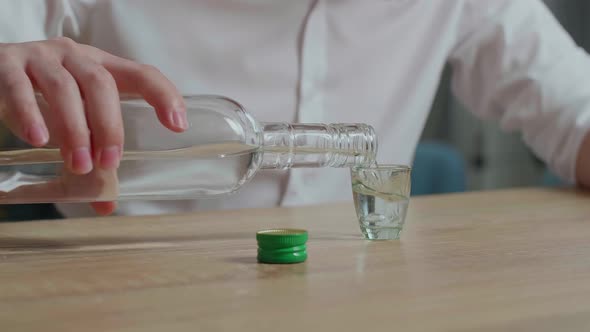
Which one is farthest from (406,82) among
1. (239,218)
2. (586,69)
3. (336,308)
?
(336,308)

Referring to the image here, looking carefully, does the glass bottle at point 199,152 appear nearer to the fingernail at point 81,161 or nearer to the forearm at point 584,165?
the fingernail at point 81,161

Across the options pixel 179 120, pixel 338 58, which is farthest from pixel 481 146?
pixel 179 120

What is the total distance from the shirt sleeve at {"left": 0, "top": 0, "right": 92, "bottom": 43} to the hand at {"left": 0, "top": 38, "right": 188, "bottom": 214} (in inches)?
15.7

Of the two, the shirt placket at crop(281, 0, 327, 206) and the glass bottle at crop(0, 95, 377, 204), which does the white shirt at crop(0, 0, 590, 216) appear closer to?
the shirt placket at crop(281, 0, 327, 206)

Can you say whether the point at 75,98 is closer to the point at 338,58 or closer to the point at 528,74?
the point at 338,58

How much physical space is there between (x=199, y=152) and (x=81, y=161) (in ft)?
0.48

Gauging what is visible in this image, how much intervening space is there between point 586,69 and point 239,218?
0.77m

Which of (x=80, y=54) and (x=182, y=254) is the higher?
(x=80, y=54)

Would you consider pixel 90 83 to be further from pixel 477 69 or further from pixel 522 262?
pixel 477 69

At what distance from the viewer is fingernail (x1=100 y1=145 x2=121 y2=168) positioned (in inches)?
22.2

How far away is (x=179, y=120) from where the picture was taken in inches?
23.4

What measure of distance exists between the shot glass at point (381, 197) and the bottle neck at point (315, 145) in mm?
21

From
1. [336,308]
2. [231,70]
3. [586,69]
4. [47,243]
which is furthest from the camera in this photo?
[586,69]

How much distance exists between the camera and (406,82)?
1.39 meters
